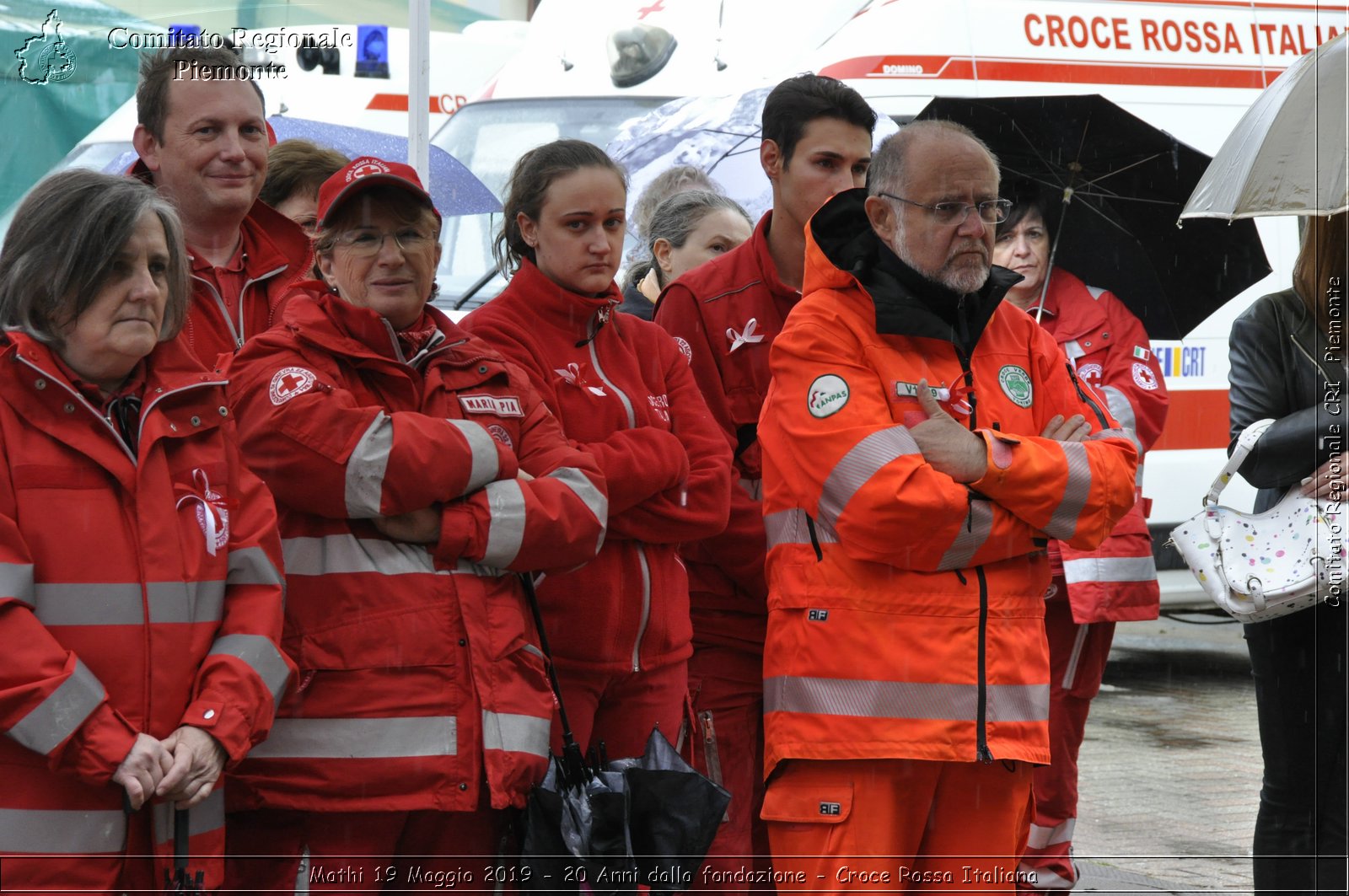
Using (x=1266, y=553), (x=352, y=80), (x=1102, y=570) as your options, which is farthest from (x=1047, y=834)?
Result: (x=352, y=80)

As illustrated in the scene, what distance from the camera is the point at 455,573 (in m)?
3.37

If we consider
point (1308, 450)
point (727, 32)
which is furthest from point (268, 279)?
point (727, 32)

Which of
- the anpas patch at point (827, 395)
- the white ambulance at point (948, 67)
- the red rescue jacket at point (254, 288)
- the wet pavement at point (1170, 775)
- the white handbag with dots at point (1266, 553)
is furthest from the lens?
the white ambulance at point (948, 67)

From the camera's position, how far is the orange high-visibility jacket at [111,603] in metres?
2.88

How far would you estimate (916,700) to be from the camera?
357 cm

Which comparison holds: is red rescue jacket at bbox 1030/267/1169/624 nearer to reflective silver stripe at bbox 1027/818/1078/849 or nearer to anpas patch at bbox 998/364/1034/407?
reflective silver stripe at bbox 1027/818/1078/849

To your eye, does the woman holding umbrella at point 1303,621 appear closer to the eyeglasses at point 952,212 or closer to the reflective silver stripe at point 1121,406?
the reflective silver stripe at point 1121,406

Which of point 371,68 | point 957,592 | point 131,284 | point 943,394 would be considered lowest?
point 957,592

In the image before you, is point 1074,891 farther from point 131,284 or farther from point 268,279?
point 131,284

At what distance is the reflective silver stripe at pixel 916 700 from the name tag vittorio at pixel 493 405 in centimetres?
90

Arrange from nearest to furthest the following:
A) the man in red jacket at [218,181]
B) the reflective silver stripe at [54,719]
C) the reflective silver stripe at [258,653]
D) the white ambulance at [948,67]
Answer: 1. the reflective silver stripe at [54,719]
2. the reflective silver stripe at [258,653]
3. the man in red jacket at [218,181]
4. the white ambulance at [948,67]

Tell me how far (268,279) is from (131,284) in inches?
38.3

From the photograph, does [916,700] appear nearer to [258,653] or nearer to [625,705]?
[625,705]

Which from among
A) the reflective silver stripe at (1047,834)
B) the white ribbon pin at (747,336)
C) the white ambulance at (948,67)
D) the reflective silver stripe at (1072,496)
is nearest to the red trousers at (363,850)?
the reflective silver stripe at (1072,496)
